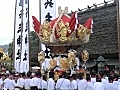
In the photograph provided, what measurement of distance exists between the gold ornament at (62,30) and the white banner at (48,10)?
175cm

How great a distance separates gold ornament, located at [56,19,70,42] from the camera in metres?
10.4

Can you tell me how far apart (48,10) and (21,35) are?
238 cm

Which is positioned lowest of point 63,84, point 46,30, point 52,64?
point 63,84

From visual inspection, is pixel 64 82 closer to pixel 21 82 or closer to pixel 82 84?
pixel 82 84

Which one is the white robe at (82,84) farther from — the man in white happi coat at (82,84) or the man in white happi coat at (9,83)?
the man in white happi coat at (9,83)

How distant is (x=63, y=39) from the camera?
34.2ft

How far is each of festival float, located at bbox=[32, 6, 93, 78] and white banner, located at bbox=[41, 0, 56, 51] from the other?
107cm

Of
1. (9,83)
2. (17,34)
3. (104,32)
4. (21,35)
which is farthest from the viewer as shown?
(104,32)

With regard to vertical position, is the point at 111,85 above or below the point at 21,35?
below

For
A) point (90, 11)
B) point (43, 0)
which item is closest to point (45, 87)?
point (43, 0)

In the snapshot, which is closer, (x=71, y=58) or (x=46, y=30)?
(x=71, y=58)

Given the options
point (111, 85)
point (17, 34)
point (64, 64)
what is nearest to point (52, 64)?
point (64, 64)

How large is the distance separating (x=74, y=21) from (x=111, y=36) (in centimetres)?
586

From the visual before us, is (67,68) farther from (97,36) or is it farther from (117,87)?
(97,36)
